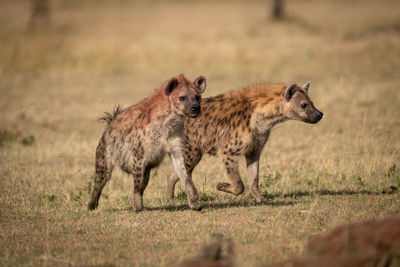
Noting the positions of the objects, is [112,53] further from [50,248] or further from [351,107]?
[50,248]

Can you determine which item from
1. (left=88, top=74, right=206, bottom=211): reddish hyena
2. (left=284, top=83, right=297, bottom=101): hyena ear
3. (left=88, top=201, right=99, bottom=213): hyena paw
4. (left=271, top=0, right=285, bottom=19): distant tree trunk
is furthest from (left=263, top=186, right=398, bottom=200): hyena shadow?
(left=271, top=0, right=285, bottom=19): distant tree trunk

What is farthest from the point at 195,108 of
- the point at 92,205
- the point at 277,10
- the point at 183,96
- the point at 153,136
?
the point at 277,10

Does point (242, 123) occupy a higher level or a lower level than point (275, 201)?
higher

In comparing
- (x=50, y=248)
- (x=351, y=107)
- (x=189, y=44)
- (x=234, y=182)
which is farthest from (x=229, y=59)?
(x=50, y=248)

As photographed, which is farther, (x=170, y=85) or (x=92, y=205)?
(x=92, y=205)

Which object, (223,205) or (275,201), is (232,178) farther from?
(275,201)

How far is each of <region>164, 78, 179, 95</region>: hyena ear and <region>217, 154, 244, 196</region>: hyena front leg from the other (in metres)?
0.91

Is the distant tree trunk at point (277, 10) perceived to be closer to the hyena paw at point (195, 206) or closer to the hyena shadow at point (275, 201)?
the hyena shadow at point (275, 201)

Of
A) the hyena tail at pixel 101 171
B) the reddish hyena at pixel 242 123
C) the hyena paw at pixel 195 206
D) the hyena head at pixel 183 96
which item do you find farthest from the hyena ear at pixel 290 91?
the hyena tail at pixel 101 171

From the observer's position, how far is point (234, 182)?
263 inches

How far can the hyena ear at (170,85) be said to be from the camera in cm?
628

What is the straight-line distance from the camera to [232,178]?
6.71 m

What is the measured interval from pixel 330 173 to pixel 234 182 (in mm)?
1439

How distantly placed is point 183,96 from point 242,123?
0.82 meters
